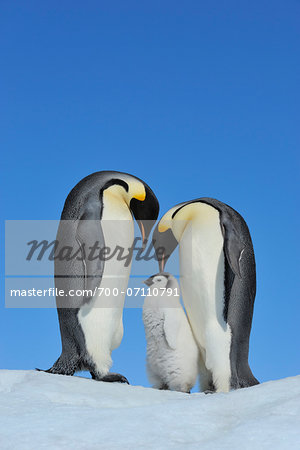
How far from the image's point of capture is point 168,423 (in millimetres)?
1926

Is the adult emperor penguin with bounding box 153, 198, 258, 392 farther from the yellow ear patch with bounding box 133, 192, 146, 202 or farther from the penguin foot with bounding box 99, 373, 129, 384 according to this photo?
the penguin foot with bounding box 99, 373, 129, 384

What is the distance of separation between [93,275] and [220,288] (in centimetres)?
93

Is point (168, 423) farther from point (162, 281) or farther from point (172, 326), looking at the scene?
point (162, 281)

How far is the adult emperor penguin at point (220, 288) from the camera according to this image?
12.5ft

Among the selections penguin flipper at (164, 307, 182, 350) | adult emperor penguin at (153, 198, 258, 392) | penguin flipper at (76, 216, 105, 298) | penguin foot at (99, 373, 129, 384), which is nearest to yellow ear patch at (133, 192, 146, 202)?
adult emperor penguin at (153, 198, 258, 392)

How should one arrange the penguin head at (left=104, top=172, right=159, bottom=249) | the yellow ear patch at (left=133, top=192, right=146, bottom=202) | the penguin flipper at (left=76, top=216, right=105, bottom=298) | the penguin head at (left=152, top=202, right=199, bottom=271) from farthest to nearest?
1. the penguin head at (left=152, top=202, right=199, bottom=271)
2. the yellow ear patch at (left=133, top=192, right=146, bottom=202)
3. the penguin head at (left=104, top=172, right=159, bottom=249)
4. the penguin flipper at (left=76, top=216, right=105, bottom=298)

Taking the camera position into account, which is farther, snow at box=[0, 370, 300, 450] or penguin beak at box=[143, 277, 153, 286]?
penguin beak at box=[143, 277, 153, 286]

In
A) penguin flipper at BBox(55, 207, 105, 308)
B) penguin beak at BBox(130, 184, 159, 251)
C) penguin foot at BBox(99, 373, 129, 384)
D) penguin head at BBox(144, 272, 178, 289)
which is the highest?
penguin beak at BBox(130, 184, 159, 251)

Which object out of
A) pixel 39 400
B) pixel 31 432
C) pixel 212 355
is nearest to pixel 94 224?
pixel 212 355

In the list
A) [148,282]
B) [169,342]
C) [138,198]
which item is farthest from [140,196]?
[169,342]

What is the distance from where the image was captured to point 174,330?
3.80 meters

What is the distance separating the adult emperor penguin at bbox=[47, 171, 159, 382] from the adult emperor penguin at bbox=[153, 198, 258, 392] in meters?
0.48

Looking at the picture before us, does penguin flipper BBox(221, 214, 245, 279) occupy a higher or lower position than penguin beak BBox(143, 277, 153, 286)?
higher

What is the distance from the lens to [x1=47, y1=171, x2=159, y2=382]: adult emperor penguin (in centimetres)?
366
